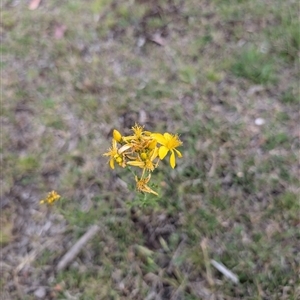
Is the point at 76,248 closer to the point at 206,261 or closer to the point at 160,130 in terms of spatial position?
the point at 206,261

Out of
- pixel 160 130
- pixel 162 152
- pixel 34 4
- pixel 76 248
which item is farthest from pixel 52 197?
pixel 34 4

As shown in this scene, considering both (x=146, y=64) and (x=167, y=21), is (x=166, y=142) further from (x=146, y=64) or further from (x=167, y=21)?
(x=167, y=21)

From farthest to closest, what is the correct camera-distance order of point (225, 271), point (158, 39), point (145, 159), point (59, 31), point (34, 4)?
point (34, 4), point (59, 31), point (158, 39), point (225, 271), point (145, 159)

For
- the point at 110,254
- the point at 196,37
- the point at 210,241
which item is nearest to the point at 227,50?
the point at 196,37

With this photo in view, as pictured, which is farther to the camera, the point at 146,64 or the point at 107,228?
the point at 146,64

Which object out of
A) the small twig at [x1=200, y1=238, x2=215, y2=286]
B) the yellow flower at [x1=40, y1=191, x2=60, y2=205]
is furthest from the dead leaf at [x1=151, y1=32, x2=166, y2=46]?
the small twig at [x1=200, y1=238, x2=215, y2=286]

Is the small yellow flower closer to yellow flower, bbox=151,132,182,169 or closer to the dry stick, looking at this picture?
yellow flower, bbox=151,132,182,169
